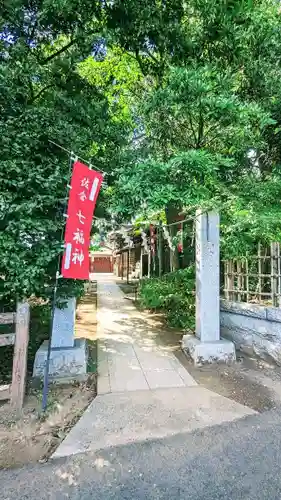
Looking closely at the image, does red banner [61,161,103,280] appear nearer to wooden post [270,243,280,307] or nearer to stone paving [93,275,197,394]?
stone paving [93,275,197,394]

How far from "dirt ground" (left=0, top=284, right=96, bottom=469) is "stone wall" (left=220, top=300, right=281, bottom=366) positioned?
9.92 ft

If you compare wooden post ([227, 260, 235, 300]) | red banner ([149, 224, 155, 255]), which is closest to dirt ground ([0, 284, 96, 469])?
wooden post ([227, 260, 235, 300])

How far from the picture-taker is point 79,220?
404cm

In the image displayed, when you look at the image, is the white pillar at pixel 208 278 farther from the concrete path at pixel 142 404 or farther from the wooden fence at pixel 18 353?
the wooden fence at pixel 18 353

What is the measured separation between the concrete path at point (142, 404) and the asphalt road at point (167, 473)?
0.19m

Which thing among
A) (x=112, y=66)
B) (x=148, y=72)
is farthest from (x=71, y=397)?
(x=112, y=66)

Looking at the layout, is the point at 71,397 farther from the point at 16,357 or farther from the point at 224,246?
the point at 224,246

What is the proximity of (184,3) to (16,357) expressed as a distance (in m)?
6.83

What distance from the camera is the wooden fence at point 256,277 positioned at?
5.14 meters

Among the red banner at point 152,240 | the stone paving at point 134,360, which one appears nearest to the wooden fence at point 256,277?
the stone paving at point 134,360

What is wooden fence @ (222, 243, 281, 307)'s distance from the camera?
5141mm

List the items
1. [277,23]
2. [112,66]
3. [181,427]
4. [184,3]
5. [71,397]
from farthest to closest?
1. [112,66]
2. [184,3]
3. [277,23]
4. [71,397]
5. [181,427]

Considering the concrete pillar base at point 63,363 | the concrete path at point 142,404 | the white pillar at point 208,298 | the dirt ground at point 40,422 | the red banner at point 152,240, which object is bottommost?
the dirt ground at point 40,422

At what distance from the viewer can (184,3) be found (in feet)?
17.5
